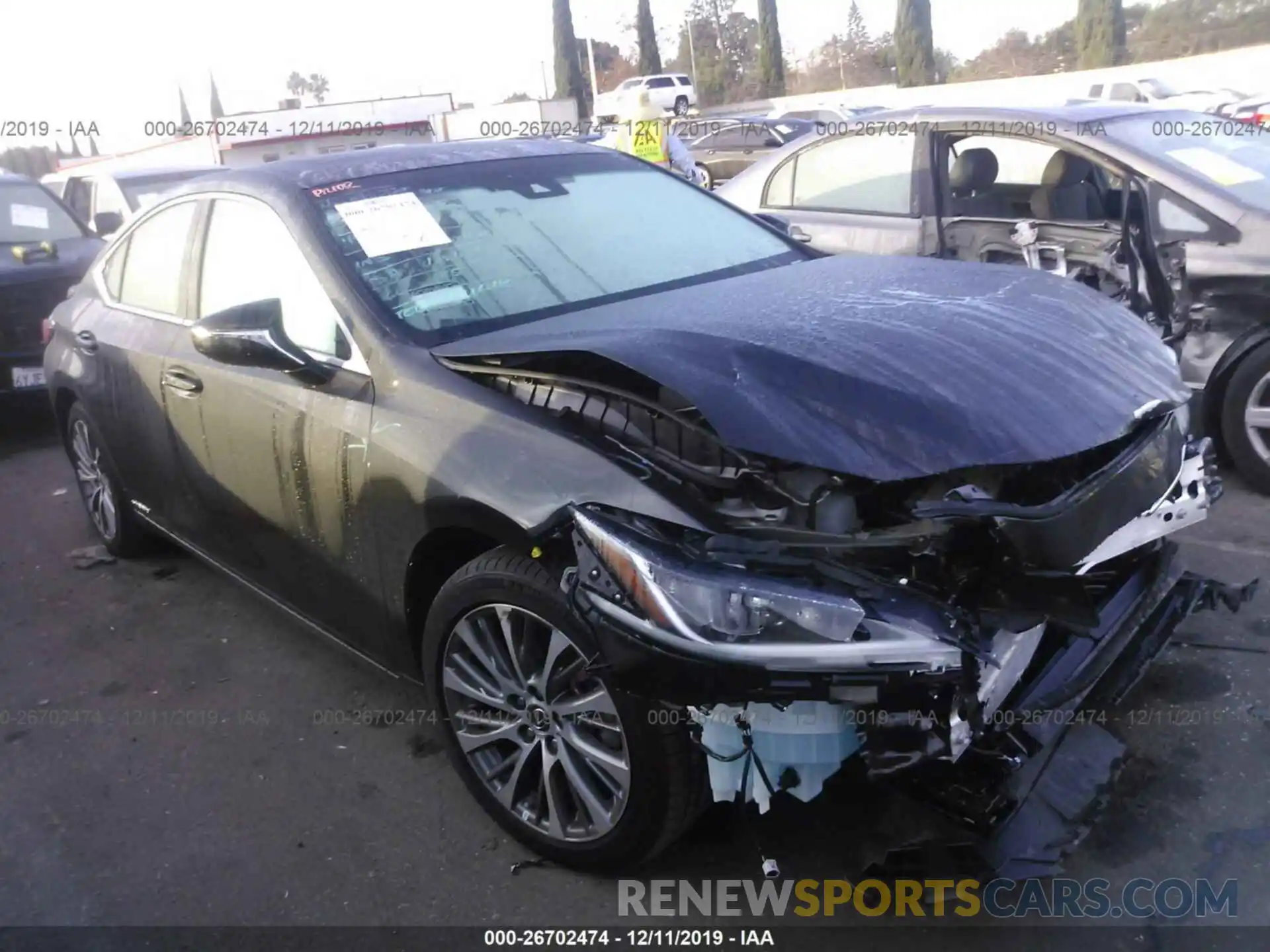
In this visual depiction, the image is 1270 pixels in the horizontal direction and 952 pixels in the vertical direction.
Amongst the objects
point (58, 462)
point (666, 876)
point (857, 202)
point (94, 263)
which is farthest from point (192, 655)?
point (857, 202)

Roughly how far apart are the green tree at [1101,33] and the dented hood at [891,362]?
32.8 m

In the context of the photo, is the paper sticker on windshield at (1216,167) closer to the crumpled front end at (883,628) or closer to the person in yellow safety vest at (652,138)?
the crumpled front end at (883,628)

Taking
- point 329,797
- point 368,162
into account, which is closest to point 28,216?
point 368,162

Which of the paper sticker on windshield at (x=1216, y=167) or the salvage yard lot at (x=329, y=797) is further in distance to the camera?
the paper sticker on windshield at (x=1216, y=167)

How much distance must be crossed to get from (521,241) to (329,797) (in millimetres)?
1775

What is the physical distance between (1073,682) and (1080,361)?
0.79 meters

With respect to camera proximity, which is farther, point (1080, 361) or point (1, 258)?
point (1, 258)

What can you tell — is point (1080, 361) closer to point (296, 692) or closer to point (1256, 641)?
point (1256, 641)

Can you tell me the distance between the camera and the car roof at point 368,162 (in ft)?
11.0

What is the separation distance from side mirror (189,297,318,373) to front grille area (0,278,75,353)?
4.91 meters

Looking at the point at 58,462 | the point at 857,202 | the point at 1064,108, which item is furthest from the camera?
the point at 58,462

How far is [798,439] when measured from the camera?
215 cm

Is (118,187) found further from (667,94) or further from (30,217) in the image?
(667,94)

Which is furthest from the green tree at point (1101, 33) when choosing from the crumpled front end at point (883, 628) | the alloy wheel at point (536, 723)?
the alloy wheel at point (536, 723)
